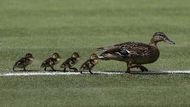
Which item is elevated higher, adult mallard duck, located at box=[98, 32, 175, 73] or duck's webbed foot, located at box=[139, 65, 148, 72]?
adult mallard duck, located at box=[98, 32, 175, 73]

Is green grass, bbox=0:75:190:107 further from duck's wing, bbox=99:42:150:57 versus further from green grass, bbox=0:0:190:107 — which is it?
duck's wing, bbox=99:42:150:57

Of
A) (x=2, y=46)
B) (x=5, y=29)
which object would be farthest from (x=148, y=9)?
(x=2, y=46)

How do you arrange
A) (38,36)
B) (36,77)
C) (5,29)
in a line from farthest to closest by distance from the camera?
(5,29)
(38,36)
(36,77)

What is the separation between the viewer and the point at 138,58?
11352 millimetres

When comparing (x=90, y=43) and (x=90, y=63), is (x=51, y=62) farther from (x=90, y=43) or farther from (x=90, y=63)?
(x=90, y=43)

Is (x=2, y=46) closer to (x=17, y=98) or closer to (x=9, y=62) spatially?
(x=9, y=62)

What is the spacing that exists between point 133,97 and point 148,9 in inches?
430

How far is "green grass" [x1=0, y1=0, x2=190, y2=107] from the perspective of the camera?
32.3 ft

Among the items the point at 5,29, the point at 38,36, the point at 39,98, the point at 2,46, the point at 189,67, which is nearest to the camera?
the point at 39,98

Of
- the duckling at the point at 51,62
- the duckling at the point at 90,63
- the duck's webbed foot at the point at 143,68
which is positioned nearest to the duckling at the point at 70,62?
the duckling at the point at 51,62

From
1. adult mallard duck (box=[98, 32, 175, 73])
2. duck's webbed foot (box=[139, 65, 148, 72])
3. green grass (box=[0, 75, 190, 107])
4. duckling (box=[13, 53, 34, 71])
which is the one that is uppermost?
adult mallard duck (box=[98, 32, 175, 73])

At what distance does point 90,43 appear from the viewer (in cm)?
1473

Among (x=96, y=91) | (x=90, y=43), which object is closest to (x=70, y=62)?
(x=96, y=91)

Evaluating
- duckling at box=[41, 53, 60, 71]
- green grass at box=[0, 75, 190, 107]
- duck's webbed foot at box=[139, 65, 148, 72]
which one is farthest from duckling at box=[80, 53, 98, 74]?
duck's webbed foot at box=[139, 65, 148, 72]
